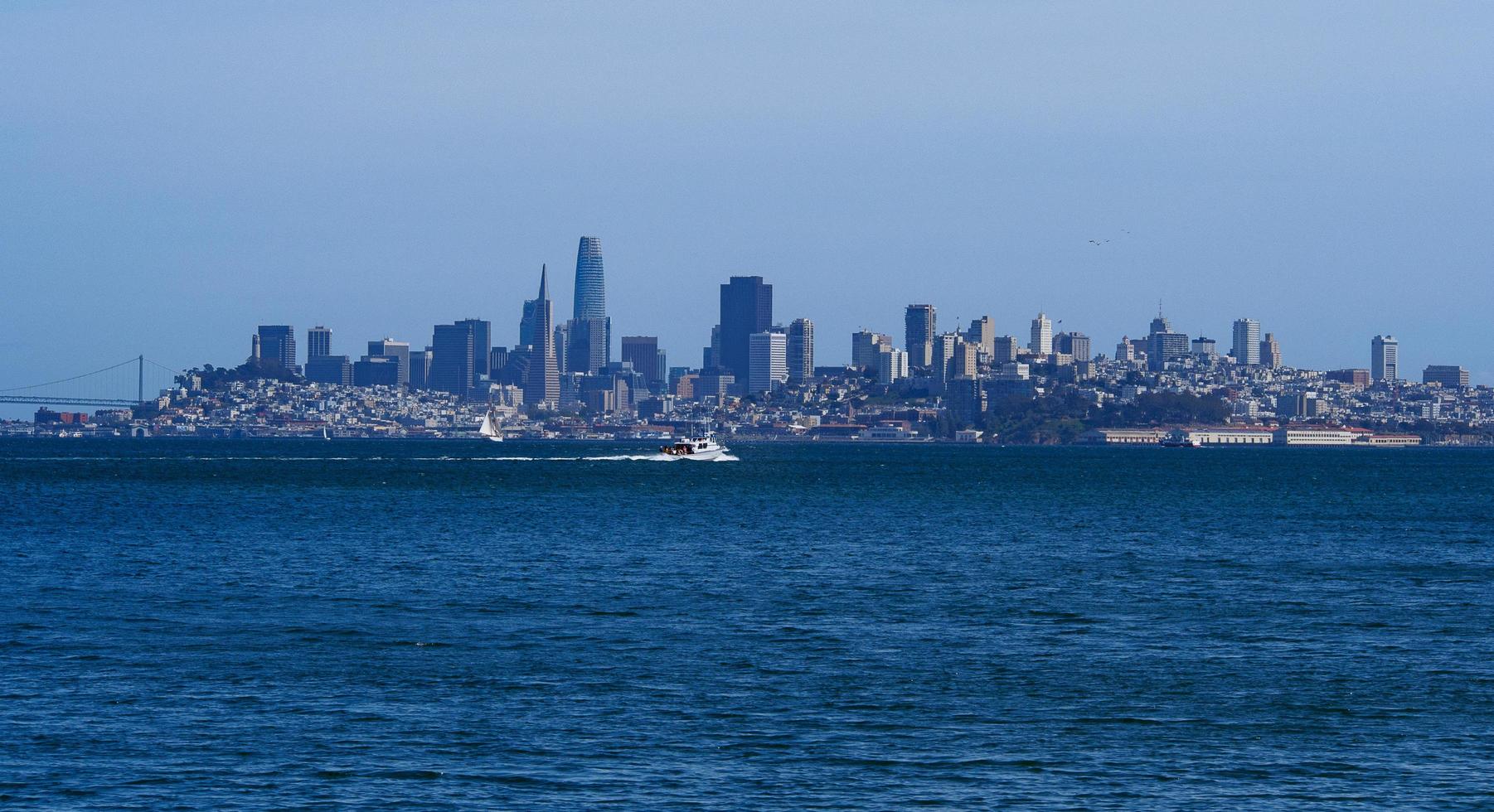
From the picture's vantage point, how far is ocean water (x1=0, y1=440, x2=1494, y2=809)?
76.0 feet

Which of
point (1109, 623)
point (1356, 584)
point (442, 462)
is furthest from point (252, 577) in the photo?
point (442, 462)

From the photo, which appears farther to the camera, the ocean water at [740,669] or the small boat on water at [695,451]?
the small boat on water at [695,451]

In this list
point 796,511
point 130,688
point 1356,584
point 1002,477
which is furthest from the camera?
point 1002,477

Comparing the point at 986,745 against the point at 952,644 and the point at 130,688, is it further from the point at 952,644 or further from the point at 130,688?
the point at 130,688

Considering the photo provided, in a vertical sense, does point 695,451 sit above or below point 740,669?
below

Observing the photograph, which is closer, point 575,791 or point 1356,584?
point 575,791

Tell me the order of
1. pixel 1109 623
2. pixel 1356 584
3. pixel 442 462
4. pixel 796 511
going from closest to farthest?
pixel 1109 623 → pixel 1356 584 → pixel 796 511 → pixel 442 462

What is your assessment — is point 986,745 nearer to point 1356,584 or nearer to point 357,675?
point 357,675

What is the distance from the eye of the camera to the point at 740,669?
3206 centimetres

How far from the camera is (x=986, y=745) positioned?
83.1ft

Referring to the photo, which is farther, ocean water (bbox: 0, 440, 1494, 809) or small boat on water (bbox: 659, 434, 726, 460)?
small boat on water (bbox: 659, 434, 726, 460)

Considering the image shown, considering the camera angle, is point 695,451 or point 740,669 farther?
point 695,451

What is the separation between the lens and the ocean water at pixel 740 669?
2316cm

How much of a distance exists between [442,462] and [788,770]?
17267 cm
